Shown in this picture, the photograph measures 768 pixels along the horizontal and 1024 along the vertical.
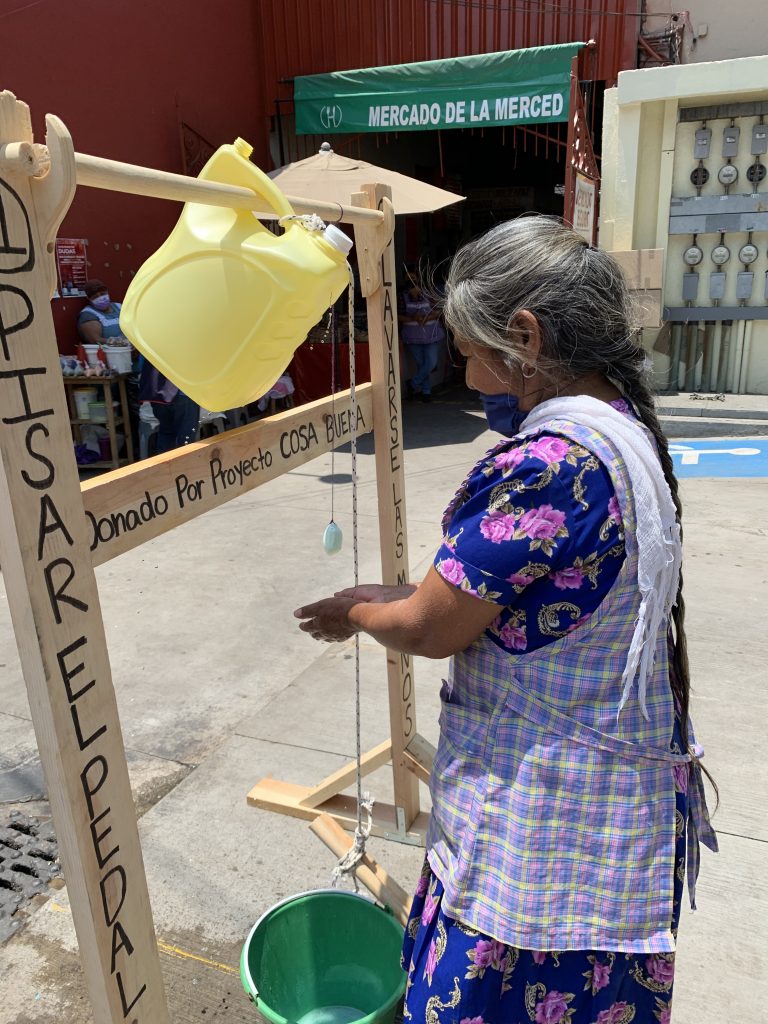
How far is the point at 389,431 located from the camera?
212 cm

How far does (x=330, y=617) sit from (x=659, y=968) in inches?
30.7

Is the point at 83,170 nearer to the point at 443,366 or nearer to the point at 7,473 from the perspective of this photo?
the point at 7,473

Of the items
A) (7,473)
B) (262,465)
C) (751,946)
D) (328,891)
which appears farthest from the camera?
(751,946)

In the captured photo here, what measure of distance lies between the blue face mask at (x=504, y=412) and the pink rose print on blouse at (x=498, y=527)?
0.72 feet

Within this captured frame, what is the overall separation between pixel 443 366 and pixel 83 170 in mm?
11101

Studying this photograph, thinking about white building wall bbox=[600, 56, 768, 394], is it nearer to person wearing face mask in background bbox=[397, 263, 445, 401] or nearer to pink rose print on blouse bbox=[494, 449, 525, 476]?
person wearing face mask in background bbox=[397, 263, 445, 401]

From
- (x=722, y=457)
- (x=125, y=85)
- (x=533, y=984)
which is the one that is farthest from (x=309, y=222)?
(x=125, y=85)

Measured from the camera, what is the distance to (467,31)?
8.22m

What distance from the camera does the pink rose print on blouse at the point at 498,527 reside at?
112 cm

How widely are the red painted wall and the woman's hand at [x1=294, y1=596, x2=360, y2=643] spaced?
601 cm

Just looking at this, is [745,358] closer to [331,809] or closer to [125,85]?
[125,85]

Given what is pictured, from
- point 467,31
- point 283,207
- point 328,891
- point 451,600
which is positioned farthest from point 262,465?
point 467,31

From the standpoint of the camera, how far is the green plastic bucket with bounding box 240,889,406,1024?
6.06 feet

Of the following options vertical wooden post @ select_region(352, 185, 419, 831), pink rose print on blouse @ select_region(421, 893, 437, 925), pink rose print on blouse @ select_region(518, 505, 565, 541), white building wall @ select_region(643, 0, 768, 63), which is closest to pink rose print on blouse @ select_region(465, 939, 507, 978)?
pink rose print on blouse @ select_region(421, 893, 437, 925)
